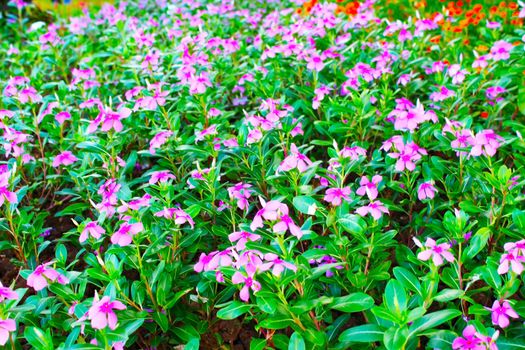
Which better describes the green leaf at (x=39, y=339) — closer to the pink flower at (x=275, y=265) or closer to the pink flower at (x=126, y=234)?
the pink flower at (x=126, y=234)

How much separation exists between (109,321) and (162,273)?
0.38m

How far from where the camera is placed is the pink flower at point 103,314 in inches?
58.2

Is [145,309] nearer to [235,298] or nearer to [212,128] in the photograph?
[235,298]

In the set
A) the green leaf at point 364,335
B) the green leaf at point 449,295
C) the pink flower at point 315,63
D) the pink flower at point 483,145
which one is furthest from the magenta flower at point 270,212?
the pink flower at point 315,63

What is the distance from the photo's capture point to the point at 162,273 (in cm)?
186

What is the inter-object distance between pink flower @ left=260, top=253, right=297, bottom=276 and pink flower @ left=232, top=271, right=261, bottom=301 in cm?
6

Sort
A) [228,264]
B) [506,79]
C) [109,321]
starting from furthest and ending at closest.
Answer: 1. [506,79]
2. [228,264]
3. [109,321]

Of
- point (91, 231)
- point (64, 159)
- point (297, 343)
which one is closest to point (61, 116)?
point (64, 159)

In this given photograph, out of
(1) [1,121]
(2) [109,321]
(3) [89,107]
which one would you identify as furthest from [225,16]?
(2) [109,321]

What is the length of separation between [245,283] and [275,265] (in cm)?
12

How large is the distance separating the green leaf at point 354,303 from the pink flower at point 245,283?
236 mm

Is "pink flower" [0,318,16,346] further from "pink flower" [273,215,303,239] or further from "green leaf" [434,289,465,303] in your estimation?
"green leaf" [434,289,465,303]

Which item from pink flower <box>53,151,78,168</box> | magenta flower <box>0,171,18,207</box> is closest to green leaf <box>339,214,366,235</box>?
magenta flower <box>0,171,18,207</box>

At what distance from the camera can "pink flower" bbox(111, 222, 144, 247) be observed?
1.74m
